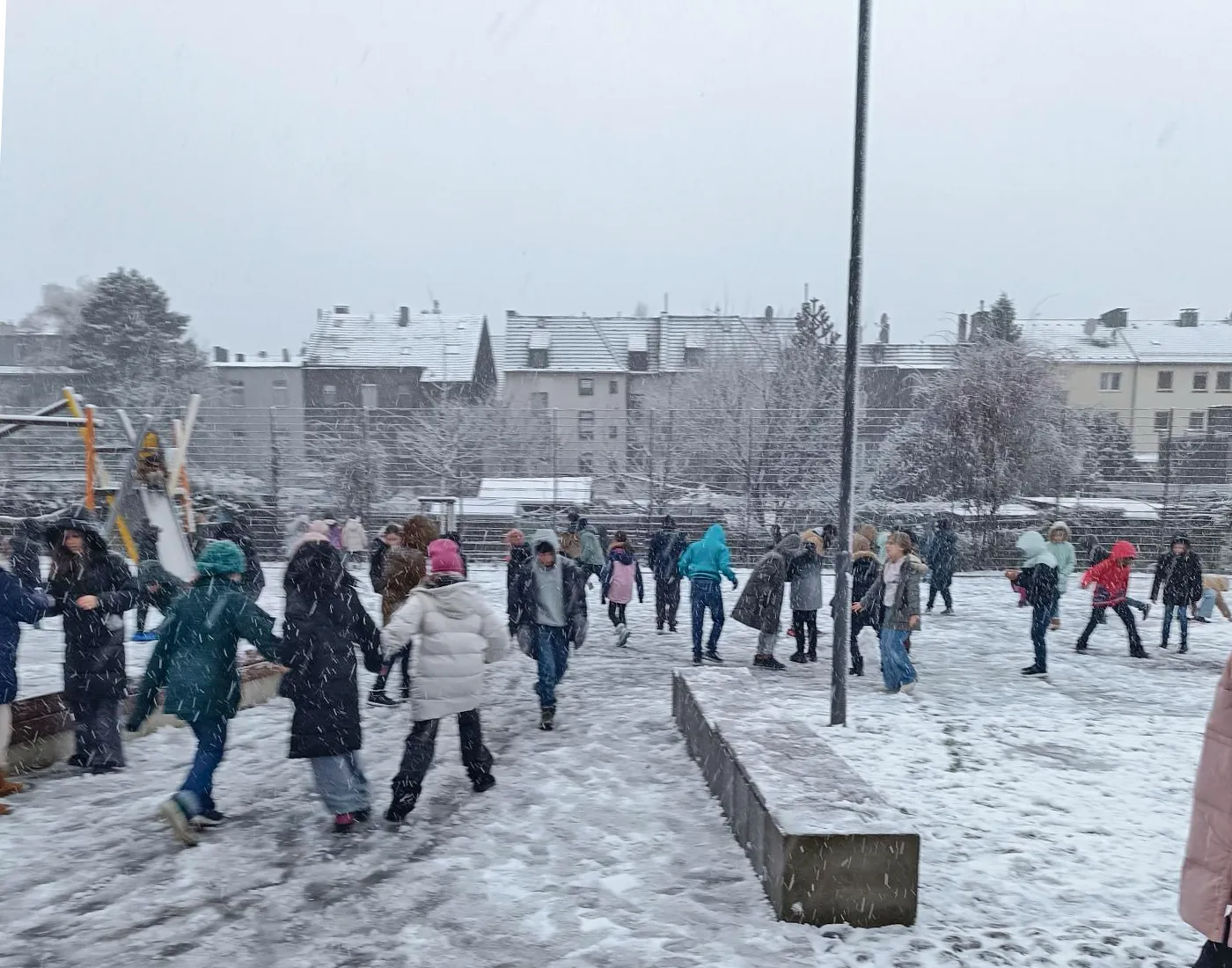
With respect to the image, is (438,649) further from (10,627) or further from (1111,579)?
(1111,579)

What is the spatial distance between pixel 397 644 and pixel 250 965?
5.82 ft

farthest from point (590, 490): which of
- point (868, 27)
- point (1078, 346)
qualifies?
point (1078, 346)

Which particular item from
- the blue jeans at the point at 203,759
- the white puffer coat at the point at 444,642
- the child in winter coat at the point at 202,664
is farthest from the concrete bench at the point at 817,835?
the blue jeans at the point at 203,759

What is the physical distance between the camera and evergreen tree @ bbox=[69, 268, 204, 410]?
120 ft

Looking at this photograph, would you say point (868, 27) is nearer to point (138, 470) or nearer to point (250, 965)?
point (250, 965)

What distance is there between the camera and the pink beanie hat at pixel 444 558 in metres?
5.30

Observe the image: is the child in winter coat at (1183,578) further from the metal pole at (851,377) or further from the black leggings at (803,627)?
the metal pole at (851,377)

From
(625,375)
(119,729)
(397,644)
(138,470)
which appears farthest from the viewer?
(625,375)

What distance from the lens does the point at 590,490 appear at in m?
21.2

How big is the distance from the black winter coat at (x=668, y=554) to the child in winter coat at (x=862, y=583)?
2.81 m

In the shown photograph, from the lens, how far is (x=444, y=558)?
5.34m

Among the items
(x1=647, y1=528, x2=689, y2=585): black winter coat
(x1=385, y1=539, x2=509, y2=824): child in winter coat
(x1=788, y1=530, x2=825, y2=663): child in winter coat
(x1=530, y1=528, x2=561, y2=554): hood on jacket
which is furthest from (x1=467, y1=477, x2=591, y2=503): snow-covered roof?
(x1=385, y1=539, x2=509, y2=824): child in winter coat

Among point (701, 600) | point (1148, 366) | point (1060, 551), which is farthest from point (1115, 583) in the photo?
point (1148, 366)

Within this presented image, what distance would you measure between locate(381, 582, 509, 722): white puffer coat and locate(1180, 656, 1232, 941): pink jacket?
360 cm
